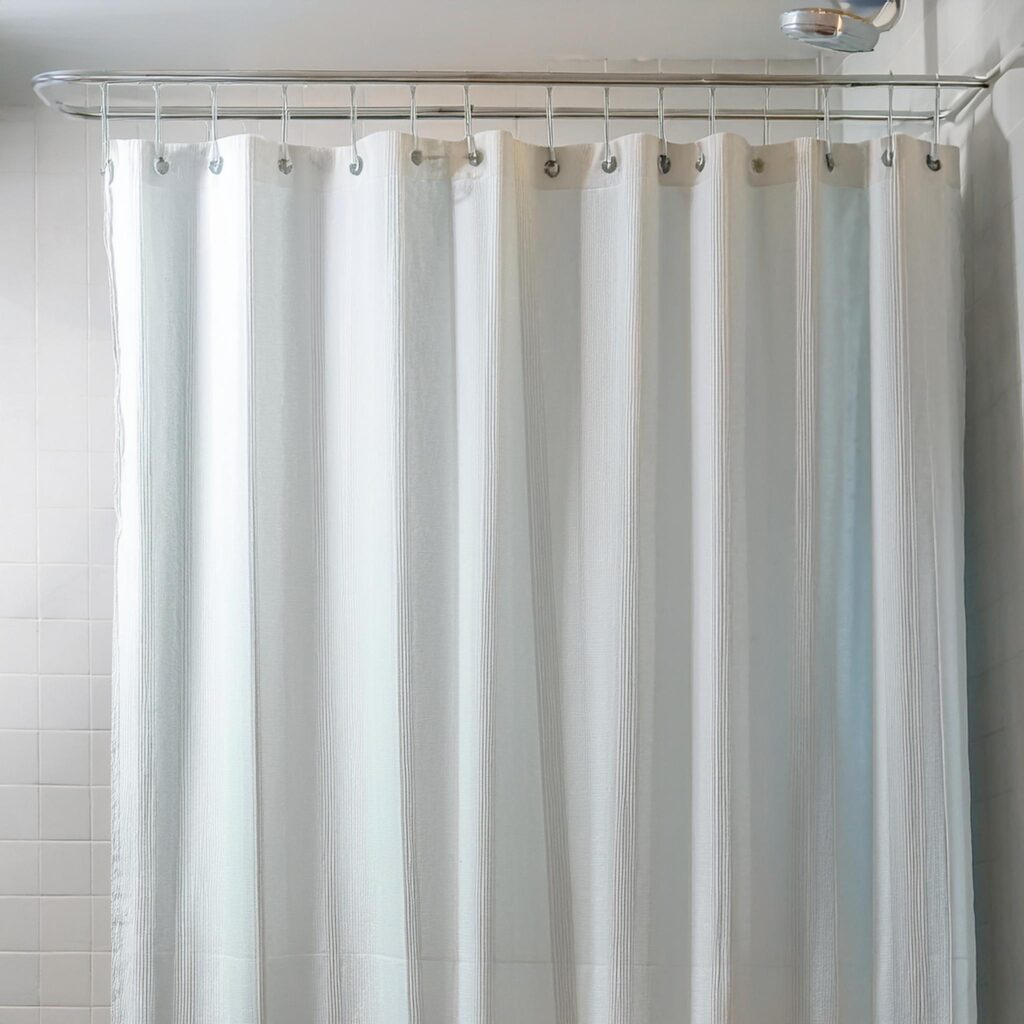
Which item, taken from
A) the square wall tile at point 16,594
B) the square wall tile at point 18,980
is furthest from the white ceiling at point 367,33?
the square wall tile at point 18,980

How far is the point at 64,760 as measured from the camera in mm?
1785

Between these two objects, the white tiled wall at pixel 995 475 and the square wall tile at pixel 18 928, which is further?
Result: the square wall tile at pixel 18 928

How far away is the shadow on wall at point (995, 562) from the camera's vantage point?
140cm

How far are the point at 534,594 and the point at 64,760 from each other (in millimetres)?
839

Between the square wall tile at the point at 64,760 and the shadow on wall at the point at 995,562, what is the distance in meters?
1.26

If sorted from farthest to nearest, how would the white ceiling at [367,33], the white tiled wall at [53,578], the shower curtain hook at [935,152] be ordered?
1. the white tiled wall at [53,578]
2. the white ceiling at [367,33]
3. the shower curtain hook at [935,152]

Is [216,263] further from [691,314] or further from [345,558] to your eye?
[691,314]

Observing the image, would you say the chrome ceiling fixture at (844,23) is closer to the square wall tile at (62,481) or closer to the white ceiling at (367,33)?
the white ceiling at (367,33)

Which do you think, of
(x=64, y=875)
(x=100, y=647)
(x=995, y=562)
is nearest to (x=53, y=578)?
(x=100, y=647)

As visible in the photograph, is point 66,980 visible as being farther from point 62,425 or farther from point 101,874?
point 62,425

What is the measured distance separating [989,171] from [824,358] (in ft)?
1.01

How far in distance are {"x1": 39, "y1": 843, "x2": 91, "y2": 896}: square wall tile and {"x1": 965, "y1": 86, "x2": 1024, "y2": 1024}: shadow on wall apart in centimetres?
126

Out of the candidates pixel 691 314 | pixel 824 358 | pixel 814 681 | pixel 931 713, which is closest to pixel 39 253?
pixel 691 314

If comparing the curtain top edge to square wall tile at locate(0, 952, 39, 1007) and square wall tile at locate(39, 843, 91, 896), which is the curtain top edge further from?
square wall tile at locate(0, 952, 39, 1007)
